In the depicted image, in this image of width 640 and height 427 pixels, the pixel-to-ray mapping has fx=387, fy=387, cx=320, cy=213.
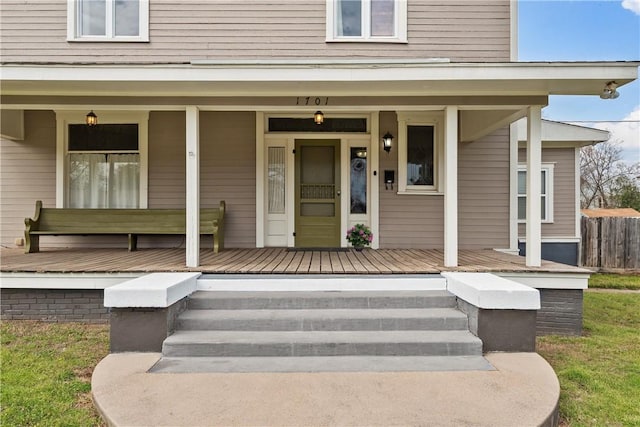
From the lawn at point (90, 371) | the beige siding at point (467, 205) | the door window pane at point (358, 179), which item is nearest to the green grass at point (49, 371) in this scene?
the lawn at point (90, 371)

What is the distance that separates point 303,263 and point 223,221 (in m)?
2.17

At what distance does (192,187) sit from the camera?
4.67 metres

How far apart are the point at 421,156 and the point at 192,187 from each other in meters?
3.92

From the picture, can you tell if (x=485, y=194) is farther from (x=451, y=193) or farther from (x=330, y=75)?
(x=330, y=75)

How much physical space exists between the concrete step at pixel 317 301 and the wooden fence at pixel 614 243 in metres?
7.94

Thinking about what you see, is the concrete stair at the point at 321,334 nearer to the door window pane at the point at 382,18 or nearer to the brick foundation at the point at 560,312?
the brick foundation at the point at 560,312

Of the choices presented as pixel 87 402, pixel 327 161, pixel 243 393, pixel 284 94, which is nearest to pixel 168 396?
pixel 243 393

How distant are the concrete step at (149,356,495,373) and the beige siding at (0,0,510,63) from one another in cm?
496

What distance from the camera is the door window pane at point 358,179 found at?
6.70 m

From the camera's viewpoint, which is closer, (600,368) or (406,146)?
(600,368)

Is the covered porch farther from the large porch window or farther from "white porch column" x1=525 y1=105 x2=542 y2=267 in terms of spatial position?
the large porch window

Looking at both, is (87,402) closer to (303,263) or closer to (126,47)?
(303,263)

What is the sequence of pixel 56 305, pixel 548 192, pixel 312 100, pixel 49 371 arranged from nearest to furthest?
1. pixel 49 371
2. pixel 56 305
3. pixel 312 100
4. pixel 548 192

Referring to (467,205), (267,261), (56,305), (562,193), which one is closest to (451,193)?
(467,205)
